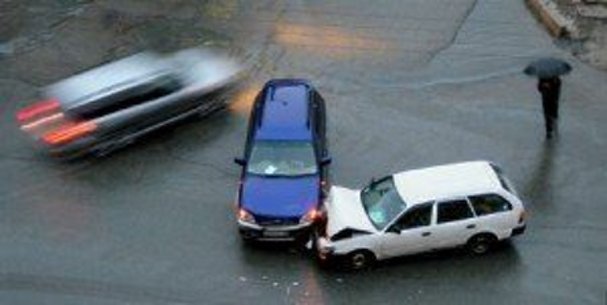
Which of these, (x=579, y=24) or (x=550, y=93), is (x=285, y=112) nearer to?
(x=550, y=93)

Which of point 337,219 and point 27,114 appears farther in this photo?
point 27,114

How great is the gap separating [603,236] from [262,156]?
679 cm

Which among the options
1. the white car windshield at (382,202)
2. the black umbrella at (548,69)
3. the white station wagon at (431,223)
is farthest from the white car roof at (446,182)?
the black umbrella at (548,69)

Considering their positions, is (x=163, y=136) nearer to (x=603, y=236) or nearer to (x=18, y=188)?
(x=18, y=188)

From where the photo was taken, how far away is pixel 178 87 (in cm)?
2411

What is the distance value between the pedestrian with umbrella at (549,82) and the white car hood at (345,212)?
5120 mm

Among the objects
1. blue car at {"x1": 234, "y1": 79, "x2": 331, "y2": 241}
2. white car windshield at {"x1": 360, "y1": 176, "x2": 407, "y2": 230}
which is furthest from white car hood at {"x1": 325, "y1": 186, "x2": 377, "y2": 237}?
blue car at {"x1": 234, "y1": 79, "x2": 331, "y2": 241}

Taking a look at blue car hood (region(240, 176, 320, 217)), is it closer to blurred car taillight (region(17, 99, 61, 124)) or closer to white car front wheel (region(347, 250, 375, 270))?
white car front wheel (region(347, 250, 375, 270))

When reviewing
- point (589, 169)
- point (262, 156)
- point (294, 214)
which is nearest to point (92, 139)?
point (262, 156)

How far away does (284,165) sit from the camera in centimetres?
2109

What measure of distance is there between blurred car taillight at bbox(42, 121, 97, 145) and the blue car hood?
433 centimetres

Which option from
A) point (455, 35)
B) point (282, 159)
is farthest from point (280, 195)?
point (455, 35)

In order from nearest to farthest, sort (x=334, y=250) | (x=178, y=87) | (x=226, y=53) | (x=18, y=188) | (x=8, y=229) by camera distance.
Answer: (x=334, y=250), (x=8, y=229), (x=18, y=188), (x=178, y=87), (x=226, y=53)

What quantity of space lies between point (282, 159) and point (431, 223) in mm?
3641
